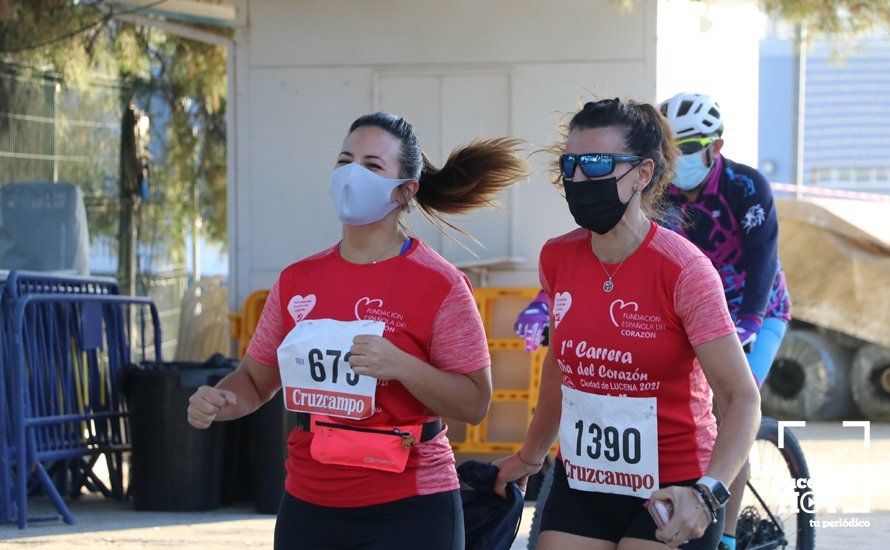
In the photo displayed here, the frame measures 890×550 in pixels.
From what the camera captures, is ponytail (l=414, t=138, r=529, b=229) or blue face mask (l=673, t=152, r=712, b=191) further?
blue face mask (l=673, t=152, r=712, b=191)

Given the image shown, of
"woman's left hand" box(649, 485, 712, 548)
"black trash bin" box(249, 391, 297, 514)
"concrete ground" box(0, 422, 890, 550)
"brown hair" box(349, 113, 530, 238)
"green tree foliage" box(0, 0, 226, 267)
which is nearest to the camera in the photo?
"woman's left hand" box(649, 485, 712, 548)

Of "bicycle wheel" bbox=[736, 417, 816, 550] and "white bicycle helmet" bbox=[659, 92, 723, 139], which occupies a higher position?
"white bicycle helmet" bbox=[659, 92, 723, 139]

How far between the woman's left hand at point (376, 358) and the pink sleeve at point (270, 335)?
451 mm

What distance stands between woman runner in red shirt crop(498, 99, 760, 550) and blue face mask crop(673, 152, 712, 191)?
166 centimetres

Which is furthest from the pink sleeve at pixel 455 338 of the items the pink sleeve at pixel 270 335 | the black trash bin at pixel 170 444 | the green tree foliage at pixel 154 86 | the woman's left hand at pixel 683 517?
the green tree foliage at pixel 154 86

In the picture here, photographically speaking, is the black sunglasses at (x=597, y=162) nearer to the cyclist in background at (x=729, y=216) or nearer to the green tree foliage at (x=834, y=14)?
the cyclist in background at (x=729, y=216)

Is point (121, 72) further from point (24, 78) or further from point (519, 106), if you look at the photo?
point (519, 106)

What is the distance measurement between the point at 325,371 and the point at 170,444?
17.0ft

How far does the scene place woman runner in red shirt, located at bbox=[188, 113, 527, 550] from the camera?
11.9ft

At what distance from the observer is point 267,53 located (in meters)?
10.0

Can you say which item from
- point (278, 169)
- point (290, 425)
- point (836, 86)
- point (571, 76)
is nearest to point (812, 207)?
point (571, 76)

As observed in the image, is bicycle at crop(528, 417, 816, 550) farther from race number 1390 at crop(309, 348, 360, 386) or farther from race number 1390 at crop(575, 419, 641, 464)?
race number 1390 at crop(309, 348, 360, 386)

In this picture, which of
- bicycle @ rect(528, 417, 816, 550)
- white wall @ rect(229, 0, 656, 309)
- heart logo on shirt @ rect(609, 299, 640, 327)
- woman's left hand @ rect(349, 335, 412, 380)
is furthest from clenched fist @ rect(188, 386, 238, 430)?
white wall @ rect(229, 0, 656, 309)

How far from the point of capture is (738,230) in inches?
219
